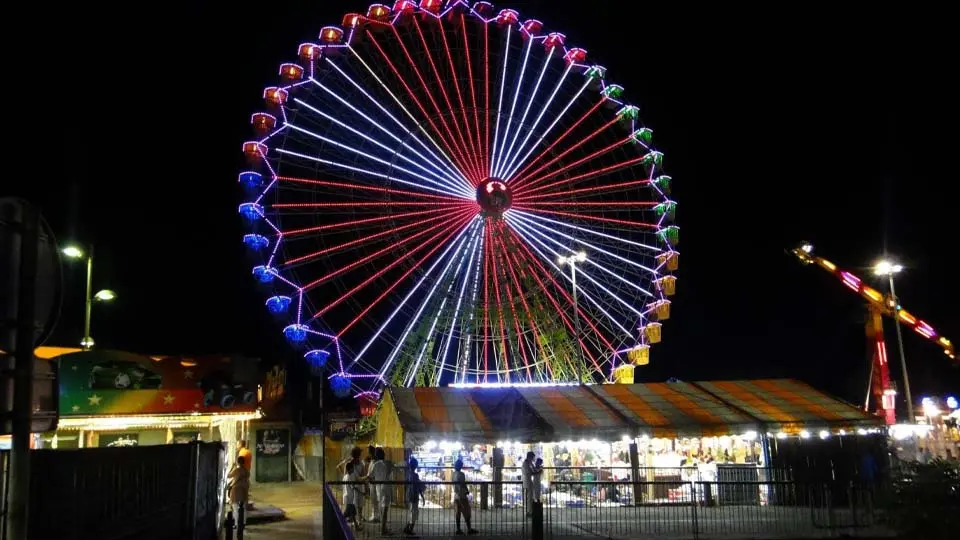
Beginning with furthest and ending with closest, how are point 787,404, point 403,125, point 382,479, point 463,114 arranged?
point 463,114
point 403,125
point 787,404
point 382,479

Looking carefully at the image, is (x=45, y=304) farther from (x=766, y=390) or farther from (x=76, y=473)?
(x=766, y=390)

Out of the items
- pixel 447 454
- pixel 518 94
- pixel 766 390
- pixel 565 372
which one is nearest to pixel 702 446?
pixel 766 390

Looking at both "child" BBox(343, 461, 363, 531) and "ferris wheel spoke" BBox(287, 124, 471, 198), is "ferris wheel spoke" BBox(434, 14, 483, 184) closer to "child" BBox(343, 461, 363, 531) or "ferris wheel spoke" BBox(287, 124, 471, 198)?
"ferris wheel spoke" BBox(287, 124, 471, 198)

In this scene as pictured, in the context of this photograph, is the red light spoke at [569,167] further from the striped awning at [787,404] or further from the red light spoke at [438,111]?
the striped awning at [787,404]

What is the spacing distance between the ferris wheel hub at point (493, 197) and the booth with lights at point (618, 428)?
6.87m

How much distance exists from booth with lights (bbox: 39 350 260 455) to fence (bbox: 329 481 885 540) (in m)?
5.67

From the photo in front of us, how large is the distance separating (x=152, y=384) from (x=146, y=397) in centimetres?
34

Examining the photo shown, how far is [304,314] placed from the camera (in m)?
23.4

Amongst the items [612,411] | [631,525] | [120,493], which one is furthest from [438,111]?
[120,493]

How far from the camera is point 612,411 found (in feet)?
66.2

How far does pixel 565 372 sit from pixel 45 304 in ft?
79.2

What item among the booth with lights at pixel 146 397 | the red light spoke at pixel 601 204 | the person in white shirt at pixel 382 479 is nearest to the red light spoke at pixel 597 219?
the red light spoke at pixel 601 204

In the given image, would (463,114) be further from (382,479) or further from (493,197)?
(382,479)

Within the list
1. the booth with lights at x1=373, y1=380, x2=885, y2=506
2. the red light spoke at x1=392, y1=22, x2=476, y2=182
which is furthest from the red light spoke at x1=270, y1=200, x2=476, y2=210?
the booth with lights at x1=373, y1=380, x2=885, y2=506
